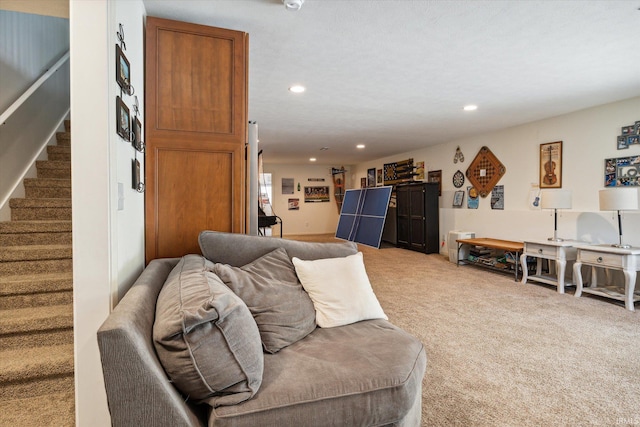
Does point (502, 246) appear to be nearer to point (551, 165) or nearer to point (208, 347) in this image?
point (551, 165)

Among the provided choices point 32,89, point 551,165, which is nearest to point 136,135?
point 32,89

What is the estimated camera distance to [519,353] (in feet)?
7.74

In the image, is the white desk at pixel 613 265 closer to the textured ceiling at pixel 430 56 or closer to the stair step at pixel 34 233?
the textured ceiling at pixel 430 56

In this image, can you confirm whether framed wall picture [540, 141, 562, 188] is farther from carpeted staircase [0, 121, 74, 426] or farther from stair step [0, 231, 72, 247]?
stair step [0, 231, 72, 247]

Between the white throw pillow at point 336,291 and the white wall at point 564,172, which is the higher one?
the white wall at point 564,172

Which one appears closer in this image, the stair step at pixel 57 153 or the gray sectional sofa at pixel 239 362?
the gray sectional sofa at pixel 239 362

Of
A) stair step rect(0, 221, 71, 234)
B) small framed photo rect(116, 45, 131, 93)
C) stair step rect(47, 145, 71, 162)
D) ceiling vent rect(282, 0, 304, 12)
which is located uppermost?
ceiling vent rect(282, 0, 304, 12)

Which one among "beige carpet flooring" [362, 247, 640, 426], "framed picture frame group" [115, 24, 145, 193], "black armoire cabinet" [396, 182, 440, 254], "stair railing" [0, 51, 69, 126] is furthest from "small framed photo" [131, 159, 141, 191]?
"black armoire cabinet" [396, 182, 440, 254]

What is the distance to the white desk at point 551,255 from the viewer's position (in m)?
3.94

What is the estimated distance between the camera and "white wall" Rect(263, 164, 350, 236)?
992cm

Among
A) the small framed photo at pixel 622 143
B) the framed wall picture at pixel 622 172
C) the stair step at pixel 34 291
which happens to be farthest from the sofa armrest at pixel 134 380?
the small framed photo at pixel 622 143

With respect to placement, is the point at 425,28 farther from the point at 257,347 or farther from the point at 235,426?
the point at 235,426

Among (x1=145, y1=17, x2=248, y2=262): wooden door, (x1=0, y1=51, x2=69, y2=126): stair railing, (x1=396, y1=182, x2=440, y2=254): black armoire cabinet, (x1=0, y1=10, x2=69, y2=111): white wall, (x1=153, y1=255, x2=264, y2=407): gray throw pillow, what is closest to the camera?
(x1=153, y1=255, x2=264, y2=407): gray throw pillow

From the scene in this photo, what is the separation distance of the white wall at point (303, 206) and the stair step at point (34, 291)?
765 cm
